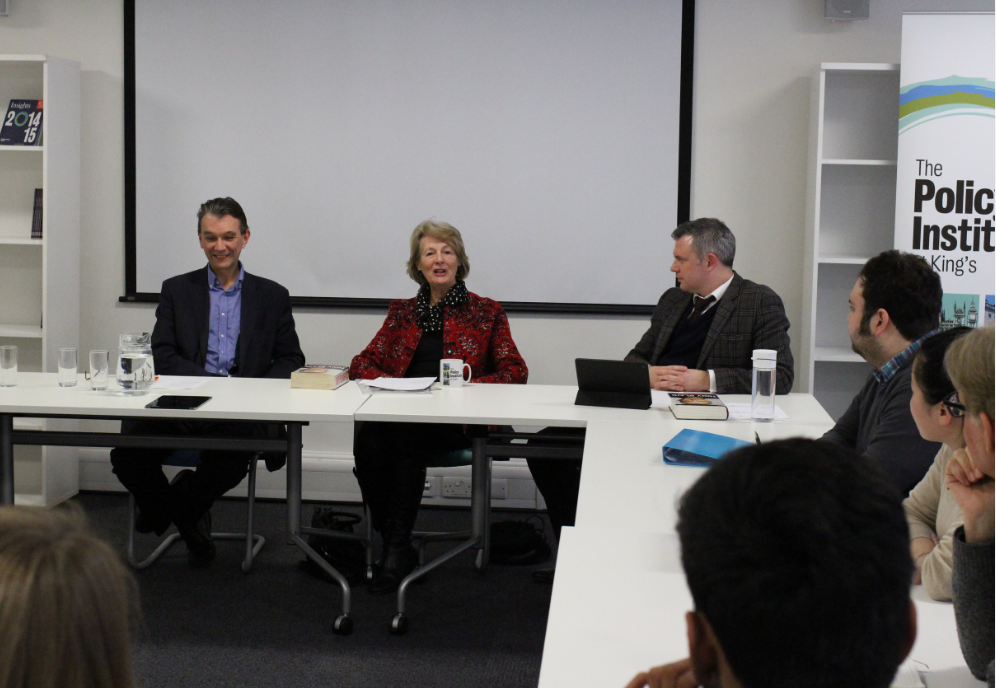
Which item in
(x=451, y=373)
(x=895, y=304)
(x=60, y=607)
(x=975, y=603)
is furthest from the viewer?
(x=451, y=373)

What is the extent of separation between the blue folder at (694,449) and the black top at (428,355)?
1.49 metres

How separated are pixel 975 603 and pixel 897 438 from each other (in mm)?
945

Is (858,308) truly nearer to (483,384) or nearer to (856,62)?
(483,384)

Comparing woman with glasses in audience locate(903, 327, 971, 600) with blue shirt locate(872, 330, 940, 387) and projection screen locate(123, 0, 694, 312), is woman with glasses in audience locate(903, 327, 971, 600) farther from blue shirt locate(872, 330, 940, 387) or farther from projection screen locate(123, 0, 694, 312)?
projection screen locate(123, 0, 694, 312)

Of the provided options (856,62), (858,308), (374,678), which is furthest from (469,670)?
(856,62)

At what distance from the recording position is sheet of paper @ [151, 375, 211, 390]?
3092 millimetres

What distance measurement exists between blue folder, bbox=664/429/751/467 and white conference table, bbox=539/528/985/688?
513 millimetres

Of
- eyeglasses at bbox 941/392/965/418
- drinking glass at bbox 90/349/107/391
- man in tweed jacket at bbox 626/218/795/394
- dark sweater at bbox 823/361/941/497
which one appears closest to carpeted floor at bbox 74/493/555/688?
drinking glass at bbox 90/349/107/391

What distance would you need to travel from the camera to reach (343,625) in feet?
9.19

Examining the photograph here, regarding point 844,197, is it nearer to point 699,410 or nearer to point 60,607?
point 699,410

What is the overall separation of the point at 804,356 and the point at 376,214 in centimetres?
201

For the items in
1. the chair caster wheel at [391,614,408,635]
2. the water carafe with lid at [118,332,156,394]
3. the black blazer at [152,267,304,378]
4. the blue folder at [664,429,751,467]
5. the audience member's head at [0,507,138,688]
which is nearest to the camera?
the audience member's head at [0,507,138,688]

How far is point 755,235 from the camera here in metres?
4.12

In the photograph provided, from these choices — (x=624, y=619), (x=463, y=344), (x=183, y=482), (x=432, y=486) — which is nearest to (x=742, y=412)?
(x=463, y=344)
